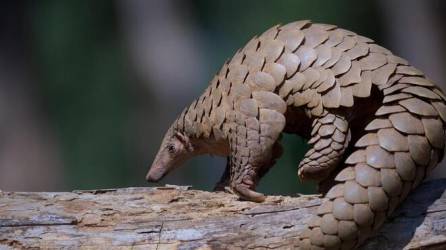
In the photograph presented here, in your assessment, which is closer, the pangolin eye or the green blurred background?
the pangolin eye

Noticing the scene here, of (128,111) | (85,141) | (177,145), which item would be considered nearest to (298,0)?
(128,111)

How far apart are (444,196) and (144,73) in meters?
7.18

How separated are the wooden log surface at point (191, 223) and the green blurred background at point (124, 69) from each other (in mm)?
4668

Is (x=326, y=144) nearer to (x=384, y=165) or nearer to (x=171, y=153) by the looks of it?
(x=384, y=165)

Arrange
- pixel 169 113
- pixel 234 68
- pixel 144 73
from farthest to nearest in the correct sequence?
pixel 144 73 < pixel 169 113 < pixel 234 68

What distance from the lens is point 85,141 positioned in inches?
495

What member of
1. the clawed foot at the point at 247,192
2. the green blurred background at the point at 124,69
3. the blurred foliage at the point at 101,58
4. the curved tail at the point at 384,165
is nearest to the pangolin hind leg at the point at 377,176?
the curved tail at the point at 384,165

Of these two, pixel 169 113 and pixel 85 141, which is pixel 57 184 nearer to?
pixel 169 113

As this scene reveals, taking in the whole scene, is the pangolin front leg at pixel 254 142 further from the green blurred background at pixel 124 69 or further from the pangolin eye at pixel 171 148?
the green blurred background at pixel 124 69

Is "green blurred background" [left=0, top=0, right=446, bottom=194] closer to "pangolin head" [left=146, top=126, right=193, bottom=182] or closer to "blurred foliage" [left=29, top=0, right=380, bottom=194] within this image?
"blurred foliage" [left=29, top=0, right=380, bottom=194]

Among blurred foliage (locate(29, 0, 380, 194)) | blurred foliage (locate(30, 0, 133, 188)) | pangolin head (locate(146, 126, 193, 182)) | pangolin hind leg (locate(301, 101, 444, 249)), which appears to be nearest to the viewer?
pangolin hind leg (locate(301, 101, 444, 249))

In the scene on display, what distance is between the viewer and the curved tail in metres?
2.71

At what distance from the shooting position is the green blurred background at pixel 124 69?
9047 millimetres

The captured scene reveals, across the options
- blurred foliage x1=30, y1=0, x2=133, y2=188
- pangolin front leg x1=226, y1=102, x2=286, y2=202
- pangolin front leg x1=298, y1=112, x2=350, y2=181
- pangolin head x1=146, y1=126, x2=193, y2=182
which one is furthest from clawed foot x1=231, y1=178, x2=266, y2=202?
blurred foliage x1=30, y1=0, x2=133, y2=188
